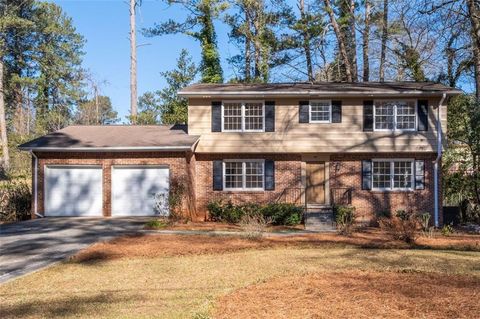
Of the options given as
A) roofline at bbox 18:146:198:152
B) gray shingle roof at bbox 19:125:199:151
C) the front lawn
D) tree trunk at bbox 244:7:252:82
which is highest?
tree trunk at bbox 244:7:252:82

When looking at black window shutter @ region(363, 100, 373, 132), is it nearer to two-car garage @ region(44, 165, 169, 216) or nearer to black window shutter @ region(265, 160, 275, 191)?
black window shutter @ region(265, 160, 275, 191)

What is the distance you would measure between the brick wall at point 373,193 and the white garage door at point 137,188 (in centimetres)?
730

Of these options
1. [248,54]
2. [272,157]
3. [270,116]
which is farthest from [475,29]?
[248,54]

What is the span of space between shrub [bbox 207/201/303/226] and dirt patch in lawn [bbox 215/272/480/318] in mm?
8779

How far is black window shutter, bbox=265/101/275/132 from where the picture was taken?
17.7 metres

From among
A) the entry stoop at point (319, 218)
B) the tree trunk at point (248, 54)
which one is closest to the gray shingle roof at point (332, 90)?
the entry stoop at point (319, 218)

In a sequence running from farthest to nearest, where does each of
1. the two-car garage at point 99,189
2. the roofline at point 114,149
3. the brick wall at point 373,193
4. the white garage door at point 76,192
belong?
the brick wall at point 373,193
the white garage door at point 76,192
the two-car garage at point 99,189
the roofline at point 114,149

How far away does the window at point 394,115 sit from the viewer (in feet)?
57.5

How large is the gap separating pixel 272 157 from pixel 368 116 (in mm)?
4377

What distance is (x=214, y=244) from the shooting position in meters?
11.3

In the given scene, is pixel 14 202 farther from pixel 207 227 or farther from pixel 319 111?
pixel 319 111

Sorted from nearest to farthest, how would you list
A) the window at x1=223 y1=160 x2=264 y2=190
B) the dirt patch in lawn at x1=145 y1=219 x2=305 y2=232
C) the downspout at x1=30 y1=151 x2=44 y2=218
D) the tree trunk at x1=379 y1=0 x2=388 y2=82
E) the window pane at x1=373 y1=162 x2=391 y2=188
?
the dirt patch in lawn at x1=145 y1=219 x2=305 y2=232 < the downspout at x1=30 y1=151 x2=44 y2=218 < the window pane at x1=373 y1=162 x2=391 y2=188 < the window at x1=223 y1=160 x2=264 y2=190 < the tree trunk at x1=379 y1=0 x2=388 y2=82

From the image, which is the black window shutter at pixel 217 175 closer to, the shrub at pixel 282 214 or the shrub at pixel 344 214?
the shrub at pixel 282 214

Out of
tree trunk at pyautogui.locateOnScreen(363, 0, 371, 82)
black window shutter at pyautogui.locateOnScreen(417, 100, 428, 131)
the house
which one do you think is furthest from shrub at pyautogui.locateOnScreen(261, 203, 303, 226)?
tree trunk at pyautogui.locateOnScreen(363, 0, 371, 82)
